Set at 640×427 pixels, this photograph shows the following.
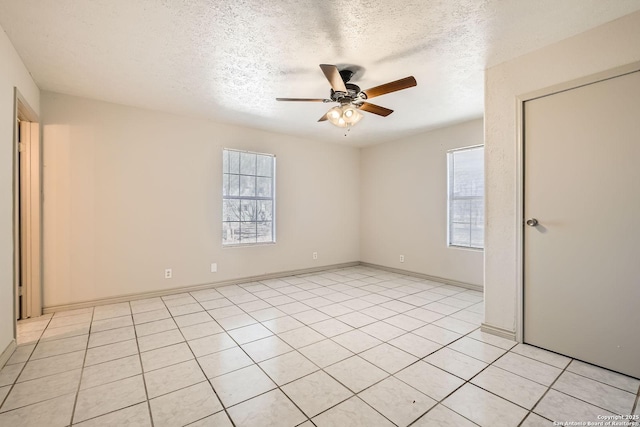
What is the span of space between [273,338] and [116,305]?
2244mm

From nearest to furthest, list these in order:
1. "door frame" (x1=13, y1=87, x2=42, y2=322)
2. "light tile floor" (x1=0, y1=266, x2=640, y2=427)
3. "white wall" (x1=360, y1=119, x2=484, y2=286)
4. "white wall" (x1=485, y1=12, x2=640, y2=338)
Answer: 1. "light tile floor" (x1=0, y1=266, x2=640, y2=427)
2. "white wall" (x1=485, y1=12, x2=640, y2=338)
3. "door frame" (x1=13, y1=87, x2=42, y2=322)
4. "white wall" (x1=360, y1=119, x2=484, y2=286)

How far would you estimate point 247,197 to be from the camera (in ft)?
15.3

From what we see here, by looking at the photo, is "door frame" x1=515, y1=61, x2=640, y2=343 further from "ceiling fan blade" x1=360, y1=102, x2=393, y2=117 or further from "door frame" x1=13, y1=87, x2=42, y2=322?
"door frame" x1=13, y1=87, x2=42, y2=322

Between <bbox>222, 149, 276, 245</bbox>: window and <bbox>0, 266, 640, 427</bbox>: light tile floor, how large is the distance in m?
1.59

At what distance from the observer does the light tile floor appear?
1604 mm

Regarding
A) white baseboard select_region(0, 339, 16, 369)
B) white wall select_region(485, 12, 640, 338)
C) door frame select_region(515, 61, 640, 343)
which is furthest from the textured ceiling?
white baseboard select_region(0, 339, 16, 369)

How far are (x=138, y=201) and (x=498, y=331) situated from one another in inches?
169

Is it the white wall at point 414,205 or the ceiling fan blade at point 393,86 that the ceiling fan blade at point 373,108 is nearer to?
the ceiling fan blade at point 393,86

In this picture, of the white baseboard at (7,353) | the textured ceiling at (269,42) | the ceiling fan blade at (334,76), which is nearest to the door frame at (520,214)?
the textured ceiling at (269,42)

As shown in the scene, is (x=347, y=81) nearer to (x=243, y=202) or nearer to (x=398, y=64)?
(x=398, y=64)

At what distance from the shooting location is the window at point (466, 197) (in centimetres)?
420

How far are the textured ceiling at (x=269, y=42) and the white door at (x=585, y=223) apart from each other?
61cm

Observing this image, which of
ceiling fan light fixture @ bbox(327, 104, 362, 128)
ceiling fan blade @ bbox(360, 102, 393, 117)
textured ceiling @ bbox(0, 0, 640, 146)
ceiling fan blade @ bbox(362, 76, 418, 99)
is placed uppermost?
textured ceiling @ bbox(0, 0, 640, 146)

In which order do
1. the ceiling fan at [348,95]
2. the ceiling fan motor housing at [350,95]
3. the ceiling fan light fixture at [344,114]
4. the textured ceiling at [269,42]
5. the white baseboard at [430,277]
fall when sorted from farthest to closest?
the white baseboard at [430,277], the ceiling fan light fixture at [344,114], the ceiling fan motor housing at [350,95], the ceiling fan at [348,95], the textured ceiling at [269,42]
